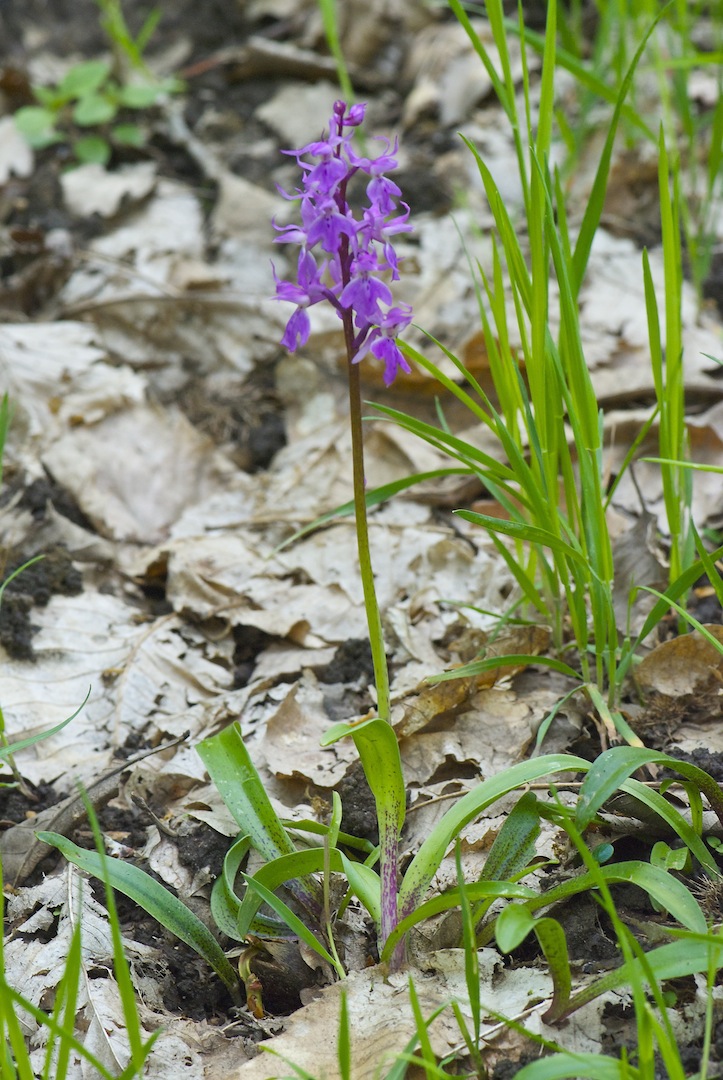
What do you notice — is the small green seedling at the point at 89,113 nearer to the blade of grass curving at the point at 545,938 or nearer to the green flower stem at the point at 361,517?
the green flower stem at the point at 361,517

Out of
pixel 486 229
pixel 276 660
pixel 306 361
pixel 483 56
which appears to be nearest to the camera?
pixel 483 56

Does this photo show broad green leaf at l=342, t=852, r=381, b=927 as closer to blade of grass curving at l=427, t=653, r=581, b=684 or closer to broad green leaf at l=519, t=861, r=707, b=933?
broad green leaf at l=519, t=861, r=707, b=933

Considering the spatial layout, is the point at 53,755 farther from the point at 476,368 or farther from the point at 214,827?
the point at 476,368

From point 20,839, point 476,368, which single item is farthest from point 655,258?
point 20,839

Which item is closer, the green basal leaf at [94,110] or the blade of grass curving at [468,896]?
the blade of grass curving at [468,896]

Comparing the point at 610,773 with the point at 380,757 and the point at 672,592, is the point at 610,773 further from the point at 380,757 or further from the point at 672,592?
the point at 672,592

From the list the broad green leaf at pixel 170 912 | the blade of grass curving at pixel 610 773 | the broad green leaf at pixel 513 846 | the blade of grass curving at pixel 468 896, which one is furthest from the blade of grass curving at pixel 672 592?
the broad green leaf at pixel 170 912

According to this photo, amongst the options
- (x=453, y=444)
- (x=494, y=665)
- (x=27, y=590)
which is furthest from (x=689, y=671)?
A: (x=27, y=590)
